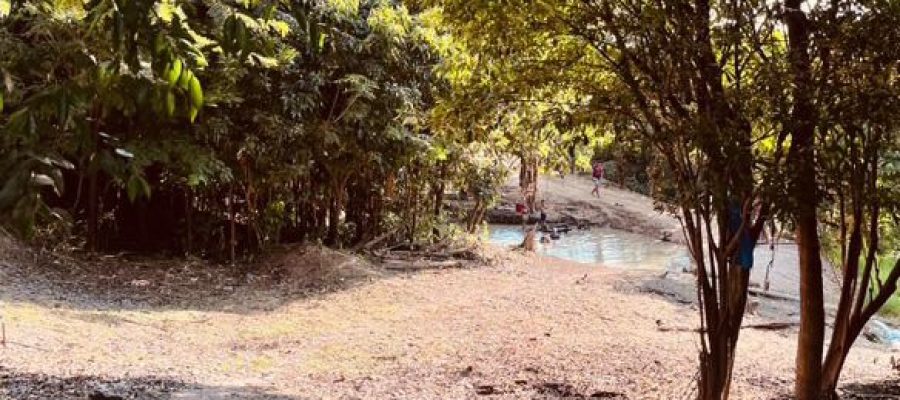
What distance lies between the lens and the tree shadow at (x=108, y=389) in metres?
4.45

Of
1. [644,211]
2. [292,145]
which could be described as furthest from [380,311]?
[644,211]

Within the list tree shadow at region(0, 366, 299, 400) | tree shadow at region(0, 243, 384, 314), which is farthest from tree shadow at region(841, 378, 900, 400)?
tree shadow at region(0, 243, 384, 314)

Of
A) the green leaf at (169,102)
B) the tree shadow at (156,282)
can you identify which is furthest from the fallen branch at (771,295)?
the green leaf at (169,102)

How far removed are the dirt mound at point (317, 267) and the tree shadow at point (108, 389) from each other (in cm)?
488

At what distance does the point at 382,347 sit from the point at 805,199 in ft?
14.7

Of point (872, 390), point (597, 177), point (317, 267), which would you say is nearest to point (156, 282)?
point (317, 267)

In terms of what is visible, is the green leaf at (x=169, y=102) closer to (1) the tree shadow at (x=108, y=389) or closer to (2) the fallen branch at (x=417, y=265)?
(1) the tree shadow at (x=108, y=389)

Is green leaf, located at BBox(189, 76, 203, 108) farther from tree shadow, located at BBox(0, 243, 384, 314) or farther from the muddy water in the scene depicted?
the muddy water

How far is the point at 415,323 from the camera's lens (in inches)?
328

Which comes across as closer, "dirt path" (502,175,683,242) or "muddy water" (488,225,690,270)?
"muddy water" (488,225,690,270)

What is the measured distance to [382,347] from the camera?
7.15 m

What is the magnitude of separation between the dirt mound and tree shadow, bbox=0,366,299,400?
4880 millimetres

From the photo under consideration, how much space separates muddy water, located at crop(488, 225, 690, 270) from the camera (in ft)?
58.5

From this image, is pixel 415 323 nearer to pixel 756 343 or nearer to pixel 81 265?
pixel 756 343
